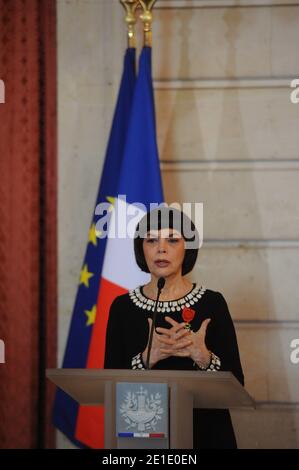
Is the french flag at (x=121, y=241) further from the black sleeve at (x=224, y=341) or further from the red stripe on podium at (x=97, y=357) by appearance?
the black sleeve at (x=224, y=341)

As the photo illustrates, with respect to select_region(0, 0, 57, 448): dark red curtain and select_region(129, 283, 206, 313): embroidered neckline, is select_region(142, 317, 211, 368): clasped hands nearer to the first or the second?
select_region(129, 283, 206, 313): embroidered neckline

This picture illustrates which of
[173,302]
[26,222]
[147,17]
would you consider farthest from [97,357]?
[147,17]

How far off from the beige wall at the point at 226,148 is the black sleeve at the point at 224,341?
3.75 ft

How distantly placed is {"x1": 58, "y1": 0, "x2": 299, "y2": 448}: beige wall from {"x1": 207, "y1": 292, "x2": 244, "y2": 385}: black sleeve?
1142 mm

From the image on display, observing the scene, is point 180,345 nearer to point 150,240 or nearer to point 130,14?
point 150,240

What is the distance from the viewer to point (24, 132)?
402 centimetres

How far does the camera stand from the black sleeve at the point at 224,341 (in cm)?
280

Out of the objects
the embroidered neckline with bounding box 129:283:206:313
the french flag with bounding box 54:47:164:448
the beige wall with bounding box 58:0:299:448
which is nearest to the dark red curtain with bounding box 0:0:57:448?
the beige wall with bounding box 58:0:299:448

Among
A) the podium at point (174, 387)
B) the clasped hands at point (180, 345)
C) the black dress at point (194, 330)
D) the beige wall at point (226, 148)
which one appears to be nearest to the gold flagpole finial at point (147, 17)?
the beige wall at point (226, 148)

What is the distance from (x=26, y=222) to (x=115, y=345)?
51.7 inches

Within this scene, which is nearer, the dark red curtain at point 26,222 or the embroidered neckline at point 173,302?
the embroidered neckline at point 173,302

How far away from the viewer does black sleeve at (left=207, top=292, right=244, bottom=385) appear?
110 inches
